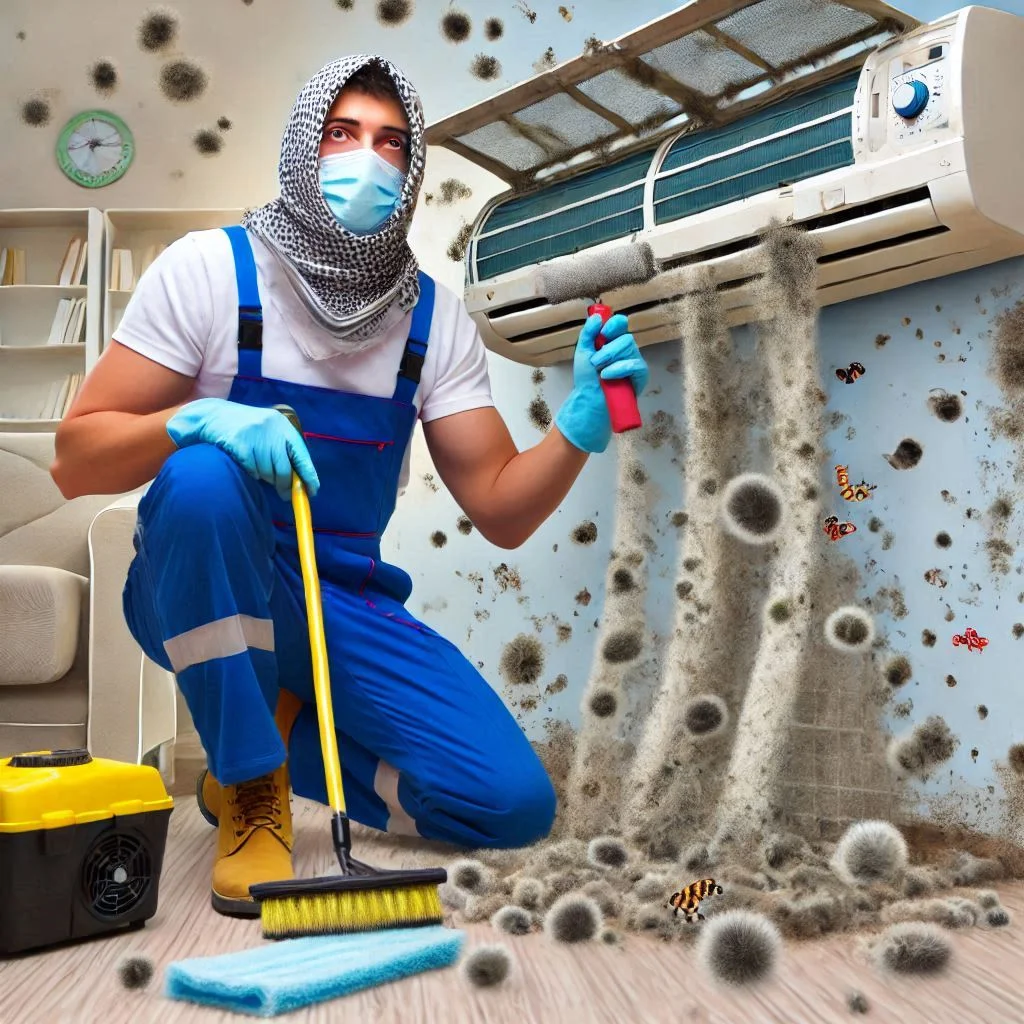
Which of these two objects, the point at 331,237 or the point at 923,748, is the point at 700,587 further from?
the point at 331,237

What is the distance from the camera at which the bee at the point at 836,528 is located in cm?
168

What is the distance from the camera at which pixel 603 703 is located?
1.94m

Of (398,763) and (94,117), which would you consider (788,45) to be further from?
(94,117)

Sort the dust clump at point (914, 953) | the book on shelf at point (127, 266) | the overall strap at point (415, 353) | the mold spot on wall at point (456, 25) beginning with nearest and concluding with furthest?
the dust clump at point (914, 953)
the overall strap at point (415, 353)
the mold spot on wall at point (456, 25)
the book on shelf at point (127, 266)

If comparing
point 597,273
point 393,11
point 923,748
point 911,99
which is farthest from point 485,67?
point 923,748

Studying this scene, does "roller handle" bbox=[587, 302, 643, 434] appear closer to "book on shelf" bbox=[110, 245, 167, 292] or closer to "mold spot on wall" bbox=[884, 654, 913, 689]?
"mold spot on wall" bbox=[884, 654, 913, 689]

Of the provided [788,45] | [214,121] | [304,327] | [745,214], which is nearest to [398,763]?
[304,327]

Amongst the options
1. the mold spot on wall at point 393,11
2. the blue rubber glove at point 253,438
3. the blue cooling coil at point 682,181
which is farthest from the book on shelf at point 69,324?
the blue rubber glove at point 253,438

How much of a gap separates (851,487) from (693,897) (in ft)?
2.55

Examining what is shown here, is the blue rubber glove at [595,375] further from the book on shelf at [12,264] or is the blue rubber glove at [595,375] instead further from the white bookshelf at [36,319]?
the book on shelf at [12,264]

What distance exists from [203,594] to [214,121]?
7.04 ft

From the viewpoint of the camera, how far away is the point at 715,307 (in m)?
1.72


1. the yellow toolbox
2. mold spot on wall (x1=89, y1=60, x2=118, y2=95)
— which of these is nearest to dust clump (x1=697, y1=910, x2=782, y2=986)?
the yellow toolbox

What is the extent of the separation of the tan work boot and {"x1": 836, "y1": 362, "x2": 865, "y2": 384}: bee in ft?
3.38
